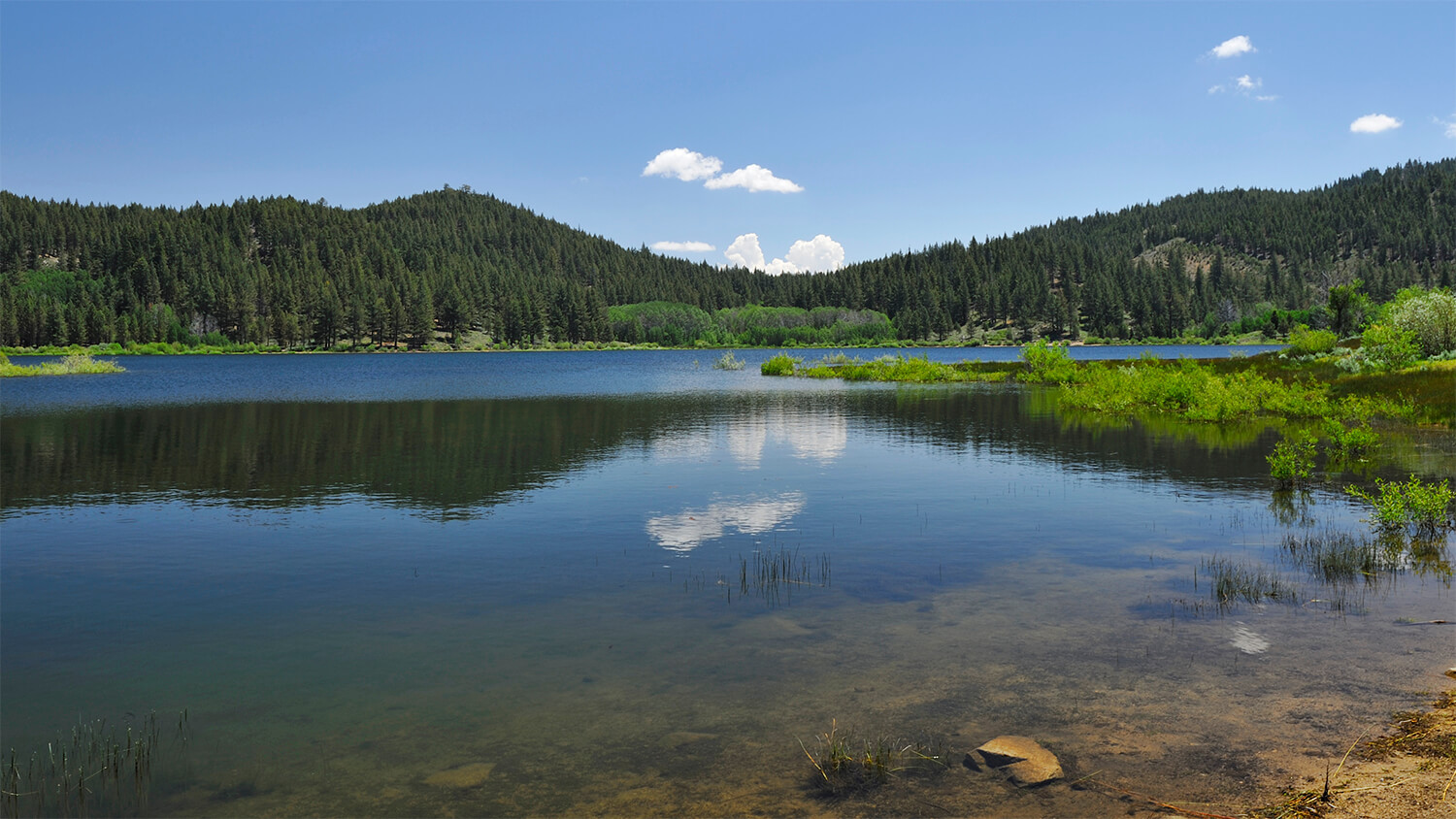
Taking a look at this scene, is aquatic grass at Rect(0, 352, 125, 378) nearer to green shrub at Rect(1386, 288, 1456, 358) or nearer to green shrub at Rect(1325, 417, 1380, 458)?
green shrub at Rect(1325, 417, 1380, 458)

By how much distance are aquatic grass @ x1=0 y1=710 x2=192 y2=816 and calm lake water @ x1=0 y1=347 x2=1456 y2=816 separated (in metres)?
0.31

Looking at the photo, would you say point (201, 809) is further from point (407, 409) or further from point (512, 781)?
point (407, 409)

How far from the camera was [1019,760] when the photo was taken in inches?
367

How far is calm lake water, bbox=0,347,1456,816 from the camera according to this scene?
950 centimetres

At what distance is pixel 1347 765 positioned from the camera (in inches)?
360

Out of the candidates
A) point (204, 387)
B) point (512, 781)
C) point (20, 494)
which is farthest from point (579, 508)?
point (204, 387)

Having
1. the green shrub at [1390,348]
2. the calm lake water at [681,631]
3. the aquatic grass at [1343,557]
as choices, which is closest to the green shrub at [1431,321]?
the green shrub at [1390,348]

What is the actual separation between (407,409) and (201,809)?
5572 cm

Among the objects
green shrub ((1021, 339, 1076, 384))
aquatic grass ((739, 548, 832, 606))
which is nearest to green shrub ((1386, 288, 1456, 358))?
green shrub ((1021, 339, 1076, 384))

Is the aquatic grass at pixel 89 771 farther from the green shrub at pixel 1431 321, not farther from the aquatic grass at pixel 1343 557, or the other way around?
the green shrub at pixel 1431 321

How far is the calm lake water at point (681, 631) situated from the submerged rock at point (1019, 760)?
250mm

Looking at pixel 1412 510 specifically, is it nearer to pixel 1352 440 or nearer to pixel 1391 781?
pixel 1391 781

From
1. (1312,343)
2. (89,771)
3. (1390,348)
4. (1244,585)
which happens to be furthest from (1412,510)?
(1312,343)

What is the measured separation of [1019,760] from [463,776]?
6.01 metres
